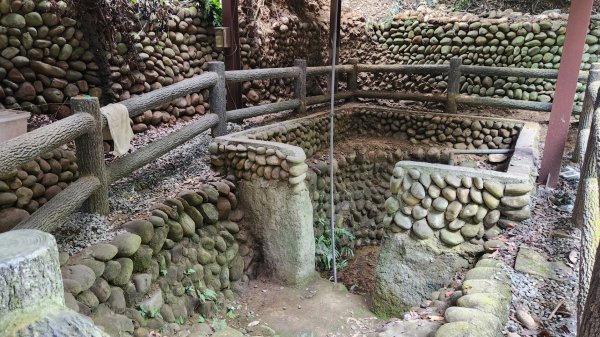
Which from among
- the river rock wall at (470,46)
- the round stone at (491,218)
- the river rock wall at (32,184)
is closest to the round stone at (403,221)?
the round stone at (491,218)

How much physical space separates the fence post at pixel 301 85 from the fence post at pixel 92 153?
326 cm

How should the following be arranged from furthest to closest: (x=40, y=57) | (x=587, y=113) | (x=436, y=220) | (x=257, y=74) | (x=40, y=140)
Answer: (x=257, y=74) < (x=587, y=113) < (x=40, y=57) < (x=436, y=220) < (x=40, y=140)

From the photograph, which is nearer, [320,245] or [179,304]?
[179,304]

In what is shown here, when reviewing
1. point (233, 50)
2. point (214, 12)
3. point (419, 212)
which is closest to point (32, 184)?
point (419, 212)

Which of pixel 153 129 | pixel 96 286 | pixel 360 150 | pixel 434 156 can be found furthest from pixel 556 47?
pixel 96 286

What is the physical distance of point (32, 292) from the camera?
113cm

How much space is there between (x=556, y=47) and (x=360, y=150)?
3.72 meters

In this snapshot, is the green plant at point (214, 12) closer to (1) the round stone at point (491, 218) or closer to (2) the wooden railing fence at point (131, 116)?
(2) the wooden railing fence at point (131, 116)

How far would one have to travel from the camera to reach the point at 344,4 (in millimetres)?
8789

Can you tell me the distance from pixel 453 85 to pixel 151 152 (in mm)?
4484

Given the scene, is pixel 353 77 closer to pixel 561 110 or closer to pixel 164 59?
pixel 164 59

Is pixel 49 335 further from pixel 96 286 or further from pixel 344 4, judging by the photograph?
pixel 344 4

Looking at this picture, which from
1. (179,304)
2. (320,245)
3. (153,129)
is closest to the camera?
(179,304)

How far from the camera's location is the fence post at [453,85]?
6.12 m
